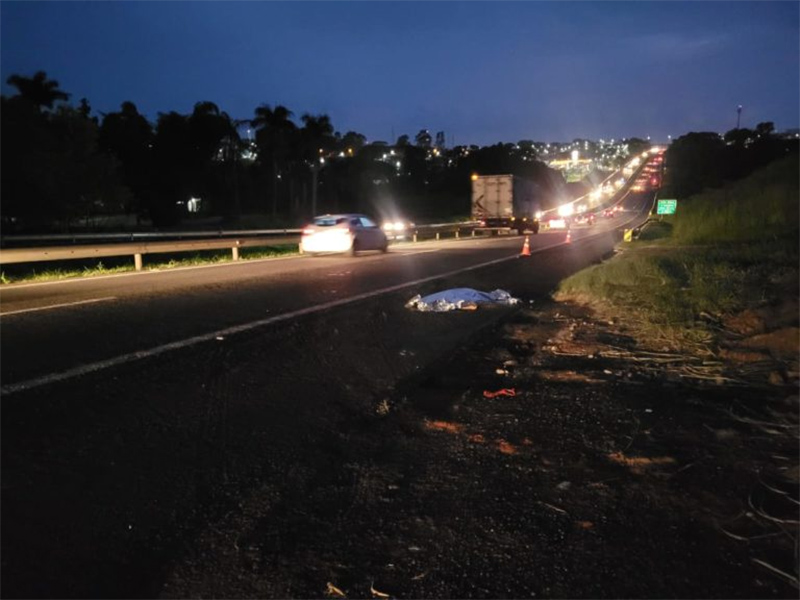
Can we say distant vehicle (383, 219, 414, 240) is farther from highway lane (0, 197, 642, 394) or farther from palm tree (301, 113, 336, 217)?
palm tree (301, 113, 336, 217)

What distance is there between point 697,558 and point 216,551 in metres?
2.40

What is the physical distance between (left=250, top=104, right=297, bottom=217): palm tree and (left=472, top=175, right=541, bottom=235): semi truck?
69.9ft

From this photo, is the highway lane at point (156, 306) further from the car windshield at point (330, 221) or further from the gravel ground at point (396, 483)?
the car windshield at point (330, 221)

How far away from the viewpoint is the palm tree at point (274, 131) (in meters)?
57.7

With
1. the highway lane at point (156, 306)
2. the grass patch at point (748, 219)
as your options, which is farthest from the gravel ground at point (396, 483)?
the grass patch at point (748, 219)

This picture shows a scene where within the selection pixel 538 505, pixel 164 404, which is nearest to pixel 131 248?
pixel 164 404

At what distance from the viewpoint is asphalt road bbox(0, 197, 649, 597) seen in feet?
11.5

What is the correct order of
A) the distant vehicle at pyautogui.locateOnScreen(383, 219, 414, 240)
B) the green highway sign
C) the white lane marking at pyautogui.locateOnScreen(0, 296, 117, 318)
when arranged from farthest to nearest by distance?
the green highway sign < the distant vehicle at pyautogui.locateOnScreen(383, 219, 414, 240) < the white lane marking at pyautogui.locateOnScreen(0, 296, 117, 318)

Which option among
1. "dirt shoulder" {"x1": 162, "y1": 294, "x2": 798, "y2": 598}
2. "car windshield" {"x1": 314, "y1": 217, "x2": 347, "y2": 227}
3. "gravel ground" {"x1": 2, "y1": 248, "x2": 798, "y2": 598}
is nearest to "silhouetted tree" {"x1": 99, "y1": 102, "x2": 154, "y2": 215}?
"car windshield" {"x1": 314, "y1": 217, "x2": 347, "y2": 227}

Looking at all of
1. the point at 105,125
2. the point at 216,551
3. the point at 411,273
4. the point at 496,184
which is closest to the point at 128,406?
the point at 216,551

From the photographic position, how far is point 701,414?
5625 mm

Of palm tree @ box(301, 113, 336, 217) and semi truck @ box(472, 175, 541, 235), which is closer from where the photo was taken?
semi truck @ box(472, 175, 541, 235)

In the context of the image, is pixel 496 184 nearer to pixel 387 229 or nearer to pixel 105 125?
pixel 387 229

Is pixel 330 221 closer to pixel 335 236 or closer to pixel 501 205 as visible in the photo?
pixel 335 236
